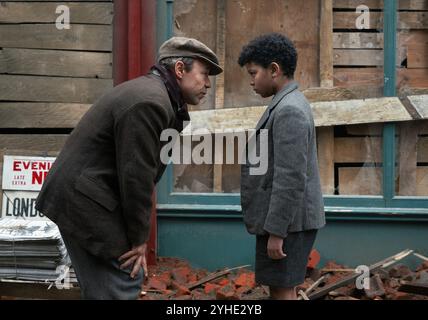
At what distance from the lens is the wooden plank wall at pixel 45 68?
5.84m

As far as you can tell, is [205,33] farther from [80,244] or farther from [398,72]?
[80,244]

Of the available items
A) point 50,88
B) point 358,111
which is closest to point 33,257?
point 50,88

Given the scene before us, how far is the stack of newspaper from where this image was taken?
157 inches

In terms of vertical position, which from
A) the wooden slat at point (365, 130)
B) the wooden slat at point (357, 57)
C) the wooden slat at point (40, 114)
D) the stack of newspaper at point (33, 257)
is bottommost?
the stack of newspaper at point (33, 257)

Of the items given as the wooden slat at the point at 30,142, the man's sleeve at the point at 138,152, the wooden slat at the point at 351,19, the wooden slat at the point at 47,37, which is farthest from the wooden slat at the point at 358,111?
the man's sleeve at the point at 138,152

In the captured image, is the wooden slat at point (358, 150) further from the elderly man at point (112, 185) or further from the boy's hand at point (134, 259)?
the boy's hand at point (134, 259)

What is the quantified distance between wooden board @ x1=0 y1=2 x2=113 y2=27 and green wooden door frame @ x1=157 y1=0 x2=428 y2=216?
0.51 m

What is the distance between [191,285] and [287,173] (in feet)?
7.23

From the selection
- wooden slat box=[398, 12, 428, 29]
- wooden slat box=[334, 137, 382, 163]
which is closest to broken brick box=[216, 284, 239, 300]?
wooden slat box=[334, 137, 382, 163]

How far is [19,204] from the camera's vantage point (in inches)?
220

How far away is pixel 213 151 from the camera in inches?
236

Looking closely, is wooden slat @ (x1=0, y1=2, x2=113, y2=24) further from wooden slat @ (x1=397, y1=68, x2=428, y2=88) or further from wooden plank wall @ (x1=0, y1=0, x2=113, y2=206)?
wooden slat @ (x1=397, y1=68, x2=428, y2=88)

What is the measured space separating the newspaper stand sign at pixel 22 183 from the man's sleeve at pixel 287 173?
9.13ft
